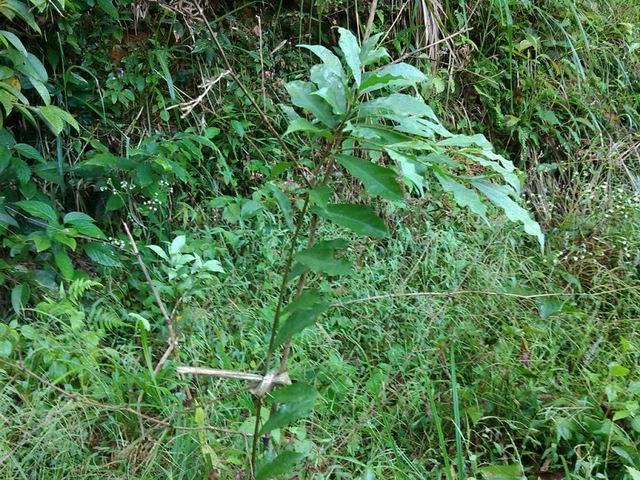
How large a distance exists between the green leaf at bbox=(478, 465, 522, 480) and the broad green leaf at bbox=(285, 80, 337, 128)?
1.11 m

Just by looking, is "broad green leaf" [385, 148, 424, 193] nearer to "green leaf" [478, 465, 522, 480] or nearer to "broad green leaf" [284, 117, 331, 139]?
"broad green leaf" [284, 117, 331, 139]

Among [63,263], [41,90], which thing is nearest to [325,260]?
[63,263]

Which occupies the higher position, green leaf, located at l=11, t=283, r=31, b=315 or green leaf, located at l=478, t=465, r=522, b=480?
green leaf, located at l=11, t=283, r=31, b=315

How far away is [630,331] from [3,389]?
6.90ft

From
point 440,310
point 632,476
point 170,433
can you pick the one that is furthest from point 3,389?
point 632,476

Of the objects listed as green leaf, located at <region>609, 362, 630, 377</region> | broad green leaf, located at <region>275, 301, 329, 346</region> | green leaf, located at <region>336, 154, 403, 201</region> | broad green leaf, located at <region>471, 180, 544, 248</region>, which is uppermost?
green leaf, located at <region>336, 154, 403, 201</region>

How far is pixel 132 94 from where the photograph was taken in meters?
2.88

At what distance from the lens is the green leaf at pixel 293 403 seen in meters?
1.23

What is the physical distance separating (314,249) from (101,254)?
152 cm

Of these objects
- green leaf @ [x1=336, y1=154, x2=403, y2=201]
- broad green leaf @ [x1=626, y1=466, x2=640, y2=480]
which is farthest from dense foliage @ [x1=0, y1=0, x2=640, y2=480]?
broad green leaf @ [x1=626, y1=466, x2=640, y2=480]

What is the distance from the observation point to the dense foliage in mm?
1359

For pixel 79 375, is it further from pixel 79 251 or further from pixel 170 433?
pixel 79 251

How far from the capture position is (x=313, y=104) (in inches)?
48.7

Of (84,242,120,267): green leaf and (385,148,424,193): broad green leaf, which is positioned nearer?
(385,148,424,193): broad green leaf
